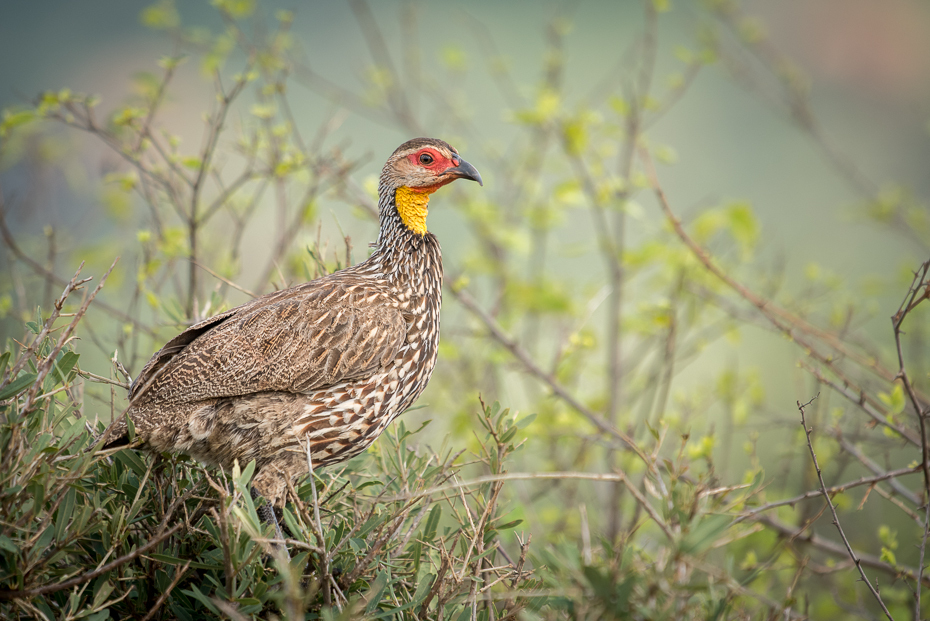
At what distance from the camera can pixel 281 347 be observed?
275 centimetres

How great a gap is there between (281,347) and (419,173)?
46.3 inches

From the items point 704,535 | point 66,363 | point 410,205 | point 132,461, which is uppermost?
point 410,205

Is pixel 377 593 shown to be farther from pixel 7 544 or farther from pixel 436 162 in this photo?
pixel 436 162

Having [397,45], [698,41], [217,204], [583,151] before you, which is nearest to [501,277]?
[583,151]

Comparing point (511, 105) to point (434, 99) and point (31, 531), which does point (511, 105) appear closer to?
point (434, 99)

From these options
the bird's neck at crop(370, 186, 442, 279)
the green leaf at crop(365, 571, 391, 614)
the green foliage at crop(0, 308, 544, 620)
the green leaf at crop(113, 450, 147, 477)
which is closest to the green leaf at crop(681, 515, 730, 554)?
the green foliage at crop(0, 308, 544, 620)

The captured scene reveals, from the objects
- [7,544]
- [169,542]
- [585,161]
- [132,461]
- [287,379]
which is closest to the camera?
[7,544]

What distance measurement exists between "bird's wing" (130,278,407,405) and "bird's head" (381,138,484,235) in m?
0.63

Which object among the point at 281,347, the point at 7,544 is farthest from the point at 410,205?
the point at 7,544

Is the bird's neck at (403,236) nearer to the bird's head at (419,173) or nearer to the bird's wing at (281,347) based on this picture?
the bird's head at (419,173)

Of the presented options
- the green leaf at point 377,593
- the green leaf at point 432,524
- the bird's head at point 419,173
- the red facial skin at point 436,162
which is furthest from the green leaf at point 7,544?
the red facial skin at point 436,162

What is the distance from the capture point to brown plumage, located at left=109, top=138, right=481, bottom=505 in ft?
8.59

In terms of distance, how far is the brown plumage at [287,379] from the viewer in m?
2.62

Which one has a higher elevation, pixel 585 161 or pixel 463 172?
pixel 585 161
